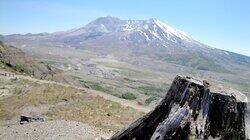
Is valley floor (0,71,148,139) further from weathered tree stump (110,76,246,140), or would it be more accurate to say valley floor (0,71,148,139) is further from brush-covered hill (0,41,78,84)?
brush-covered hill (0,41,78,84)

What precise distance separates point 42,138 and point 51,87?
2463 cm

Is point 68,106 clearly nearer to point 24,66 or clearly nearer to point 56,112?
point 56,112

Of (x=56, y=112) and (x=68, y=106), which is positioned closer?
(x=56, y=112)

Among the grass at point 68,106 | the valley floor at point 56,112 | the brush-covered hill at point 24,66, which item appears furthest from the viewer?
the brush-covered hill at point 24,66

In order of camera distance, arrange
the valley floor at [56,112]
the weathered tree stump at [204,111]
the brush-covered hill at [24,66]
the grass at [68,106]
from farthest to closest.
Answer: the brush-covered hill at [24,66]
the grass at [68,106]
the valley floor at [56,112]
the weathered tree stump at [204,111]

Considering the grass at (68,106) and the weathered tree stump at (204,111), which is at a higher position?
the weathered tree stump at (204,111)

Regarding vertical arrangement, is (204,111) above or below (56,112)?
above

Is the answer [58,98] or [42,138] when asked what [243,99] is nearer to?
[42,138]

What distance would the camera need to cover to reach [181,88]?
1235cm

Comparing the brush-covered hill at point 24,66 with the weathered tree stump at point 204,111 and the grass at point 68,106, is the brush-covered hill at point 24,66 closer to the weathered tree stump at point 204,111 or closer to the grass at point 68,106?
the grass at point 68,106

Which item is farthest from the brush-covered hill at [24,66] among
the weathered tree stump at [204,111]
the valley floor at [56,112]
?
the weathered tree stump at [204,111]

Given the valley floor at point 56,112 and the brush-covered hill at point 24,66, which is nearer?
the valley floor at point 56,112

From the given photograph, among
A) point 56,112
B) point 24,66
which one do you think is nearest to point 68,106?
point 56,112

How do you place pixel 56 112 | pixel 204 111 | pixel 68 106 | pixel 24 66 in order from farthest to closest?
pixel 24 66, pixel 68 106, pixel 56 112, pixel 204 111
